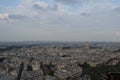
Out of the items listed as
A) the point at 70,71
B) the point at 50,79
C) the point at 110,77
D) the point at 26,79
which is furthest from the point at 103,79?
the point at 70,71

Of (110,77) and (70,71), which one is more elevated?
(110,77)

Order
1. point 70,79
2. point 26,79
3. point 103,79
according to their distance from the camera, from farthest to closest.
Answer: point 70,79 → point 26,79 → point 103,79

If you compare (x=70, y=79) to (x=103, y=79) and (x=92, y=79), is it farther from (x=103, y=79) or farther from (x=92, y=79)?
(x=103, y=79)

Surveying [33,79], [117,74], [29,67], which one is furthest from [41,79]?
[117,74]

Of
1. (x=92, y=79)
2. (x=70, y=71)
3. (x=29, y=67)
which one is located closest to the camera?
(x=92, y=79)

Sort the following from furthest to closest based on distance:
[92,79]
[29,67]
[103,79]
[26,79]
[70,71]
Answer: [29,67] < [70,71] < [92,79] < [26,79] < [103,79]

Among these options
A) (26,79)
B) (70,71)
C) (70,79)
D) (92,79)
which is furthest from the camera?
(70,71)

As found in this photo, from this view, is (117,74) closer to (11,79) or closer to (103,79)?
(103,79)

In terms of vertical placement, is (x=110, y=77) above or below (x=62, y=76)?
above

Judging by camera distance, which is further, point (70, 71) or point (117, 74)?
point (70, 71)
